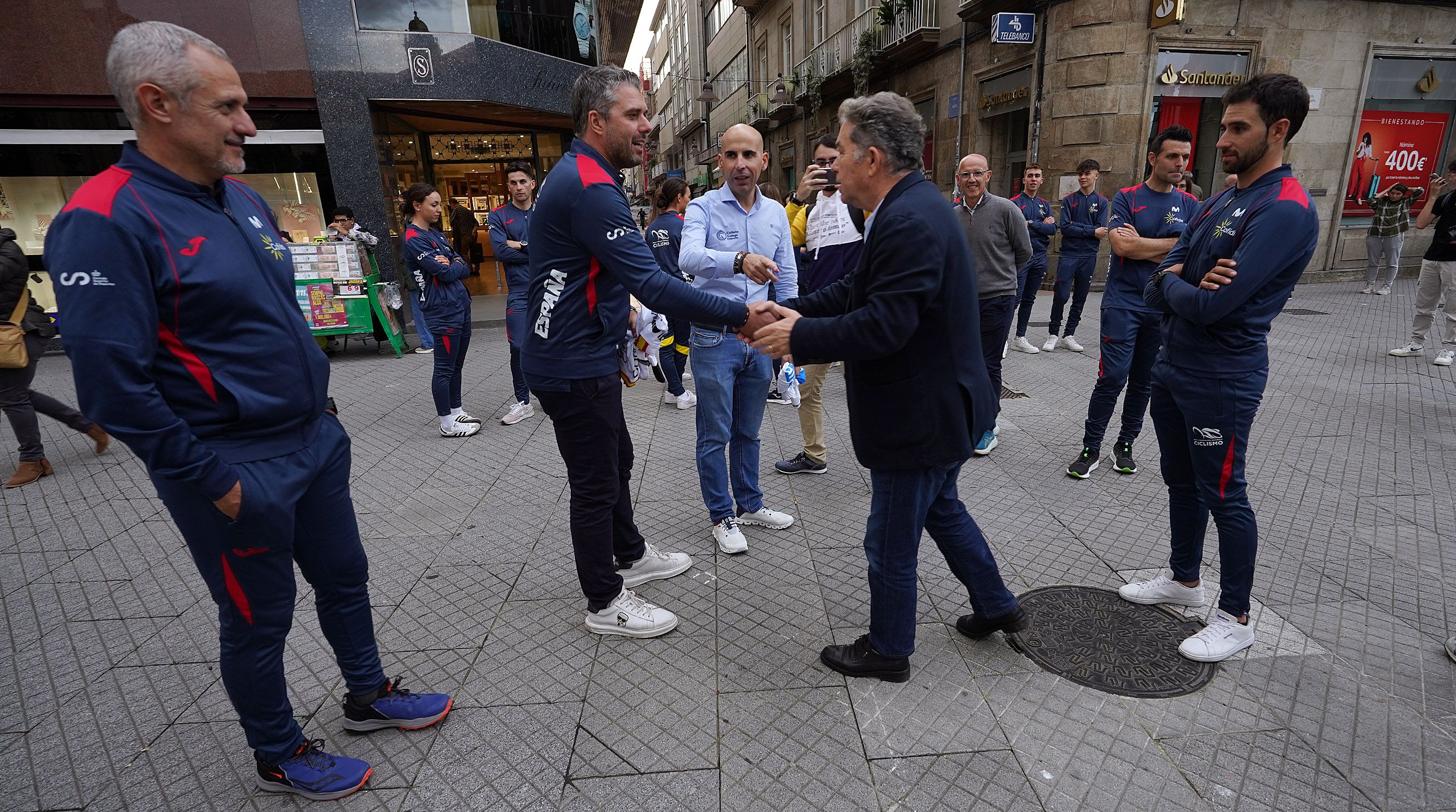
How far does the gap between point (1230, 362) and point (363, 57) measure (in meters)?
12.0

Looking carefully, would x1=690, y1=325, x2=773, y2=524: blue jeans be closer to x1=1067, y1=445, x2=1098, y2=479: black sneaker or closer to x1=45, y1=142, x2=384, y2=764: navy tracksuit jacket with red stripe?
x1=45, y1=142, x2=384, y2=764: navy tracksuit jacket with red stripe

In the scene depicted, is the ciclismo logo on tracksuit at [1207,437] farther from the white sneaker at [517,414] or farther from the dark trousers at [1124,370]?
the white sneaker at [517,414]

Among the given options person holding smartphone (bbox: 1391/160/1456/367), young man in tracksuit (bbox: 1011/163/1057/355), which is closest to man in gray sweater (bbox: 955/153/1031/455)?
young man in tracksuit (bbox: 1011/163/1057/355)

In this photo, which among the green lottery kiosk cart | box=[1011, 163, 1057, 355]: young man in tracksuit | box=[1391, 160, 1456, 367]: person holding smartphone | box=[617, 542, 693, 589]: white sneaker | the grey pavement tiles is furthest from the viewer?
the green lottery kiosk cart

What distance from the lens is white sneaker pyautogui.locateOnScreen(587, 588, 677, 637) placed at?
302 centimetres

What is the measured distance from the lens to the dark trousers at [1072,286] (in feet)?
27.7

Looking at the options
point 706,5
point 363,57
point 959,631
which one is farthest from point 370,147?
point 706,5

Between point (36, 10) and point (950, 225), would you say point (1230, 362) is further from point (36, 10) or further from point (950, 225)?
point (36, 10)

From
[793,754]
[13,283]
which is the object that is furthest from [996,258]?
[13,283]

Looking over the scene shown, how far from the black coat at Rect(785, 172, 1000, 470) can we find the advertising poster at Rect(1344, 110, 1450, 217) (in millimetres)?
16460

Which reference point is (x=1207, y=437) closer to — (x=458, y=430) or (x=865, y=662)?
(x=865, y=662)

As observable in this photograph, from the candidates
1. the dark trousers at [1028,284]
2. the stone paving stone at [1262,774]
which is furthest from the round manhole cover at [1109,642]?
the dark trousers at [1028,284]

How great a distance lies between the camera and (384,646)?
3002mm

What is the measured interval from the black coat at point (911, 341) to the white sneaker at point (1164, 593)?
1425mm
